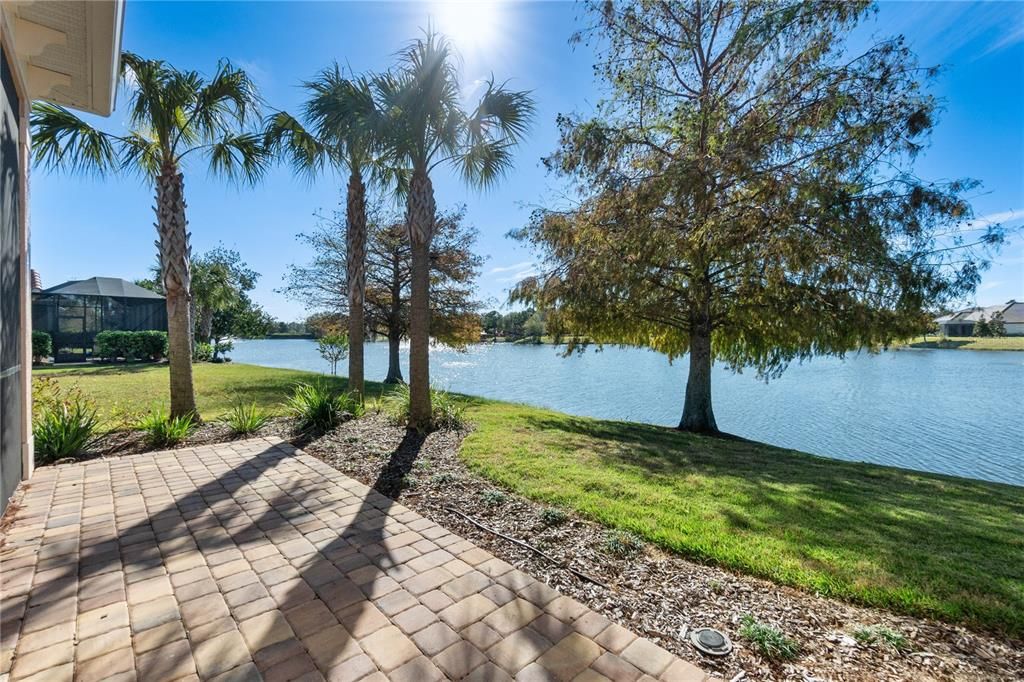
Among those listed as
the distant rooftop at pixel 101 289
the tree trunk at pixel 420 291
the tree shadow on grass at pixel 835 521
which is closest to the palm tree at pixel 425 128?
the tree trunk at pixel 420 291

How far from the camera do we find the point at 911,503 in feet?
15.9

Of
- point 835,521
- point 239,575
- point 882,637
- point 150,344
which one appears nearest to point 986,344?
point 835,521

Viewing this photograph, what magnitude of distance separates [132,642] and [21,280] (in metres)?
4.01

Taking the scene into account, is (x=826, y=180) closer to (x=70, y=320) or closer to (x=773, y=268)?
(x=773, y=268)

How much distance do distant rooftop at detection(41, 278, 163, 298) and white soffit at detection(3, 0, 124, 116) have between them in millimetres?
19572

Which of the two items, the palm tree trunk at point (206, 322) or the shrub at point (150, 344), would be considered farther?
the palm tree trunk at point (206, 322)

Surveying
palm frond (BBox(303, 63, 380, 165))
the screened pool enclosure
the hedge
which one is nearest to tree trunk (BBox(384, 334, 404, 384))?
palm frond (BBox(303, 63, 380, 165))

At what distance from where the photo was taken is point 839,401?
1518cm

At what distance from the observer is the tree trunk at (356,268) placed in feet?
26.9

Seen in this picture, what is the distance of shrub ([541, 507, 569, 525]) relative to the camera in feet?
11.7

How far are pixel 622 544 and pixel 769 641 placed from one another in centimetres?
114

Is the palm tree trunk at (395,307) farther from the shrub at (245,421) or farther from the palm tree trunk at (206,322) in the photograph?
the palm tree trunk at (206,322)

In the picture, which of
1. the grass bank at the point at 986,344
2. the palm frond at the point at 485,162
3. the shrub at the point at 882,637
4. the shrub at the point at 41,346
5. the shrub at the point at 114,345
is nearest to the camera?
the shrub at the point at 882,637

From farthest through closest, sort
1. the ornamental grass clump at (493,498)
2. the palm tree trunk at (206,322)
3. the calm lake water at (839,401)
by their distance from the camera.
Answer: the palm tree trunk at (206,322) < the calm lake water at (839,401) < the ornamental grass clump at (493,498)
